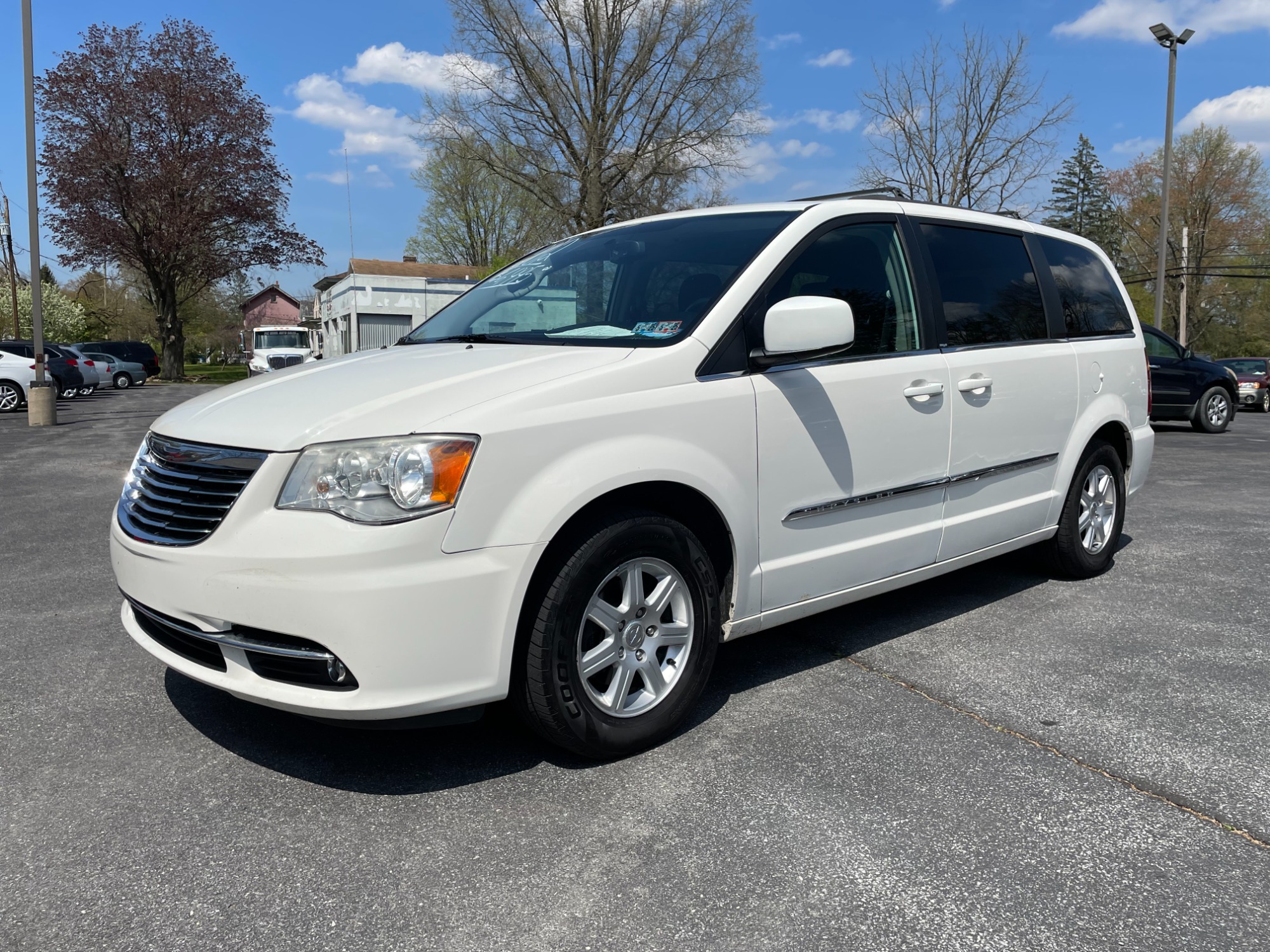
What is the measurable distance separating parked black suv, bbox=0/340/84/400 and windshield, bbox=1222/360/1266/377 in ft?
99.3

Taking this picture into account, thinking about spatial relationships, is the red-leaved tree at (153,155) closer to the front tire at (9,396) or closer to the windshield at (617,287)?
the front tire at (9,396)

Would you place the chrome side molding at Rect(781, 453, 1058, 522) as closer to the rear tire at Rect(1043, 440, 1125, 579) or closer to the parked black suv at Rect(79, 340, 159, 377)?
the rear tire at Rect(1043, 440, 1125, 579)

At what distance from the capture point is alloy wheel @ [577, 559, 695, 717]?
299 centimetres

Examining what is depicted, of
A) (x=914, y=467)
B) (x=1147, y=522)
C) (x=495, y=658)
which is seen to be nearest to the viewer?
(x=495, y=658)

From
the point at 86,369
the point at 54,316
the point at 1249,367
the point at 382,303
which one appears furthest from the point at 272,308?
the point at 1249,367

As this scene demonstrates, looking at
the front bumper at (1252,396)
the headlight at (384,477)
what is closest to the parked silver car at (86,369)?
the headlight at (384,477)

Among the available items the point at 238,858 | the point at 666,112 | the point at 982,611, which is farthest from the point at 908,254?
the point at 666,112

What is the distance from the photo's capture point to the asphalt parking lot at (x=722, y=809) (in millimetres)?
2230

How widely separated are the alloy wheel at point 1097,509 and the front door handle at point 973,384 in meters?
1.28

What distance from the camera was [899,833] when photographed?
2.61 meters

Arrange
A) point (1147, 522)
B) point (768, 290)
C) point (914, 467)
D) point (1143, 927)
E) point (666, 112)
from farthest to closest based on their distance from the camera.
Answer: point (666, 112) → point (1147, 522) → point (914, 467) → point (768, 290) → point (1143, 927)

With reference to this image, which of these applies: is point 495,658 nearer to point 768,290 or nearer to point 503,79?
point 768,290

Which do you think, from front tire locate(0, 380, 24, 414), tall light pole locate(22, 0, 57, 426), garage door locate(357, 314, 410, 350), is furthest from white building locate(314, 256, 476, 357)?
tall light pole locate(22, 0, 57, 426)

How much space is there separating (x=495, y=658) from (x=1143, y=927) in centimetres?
172
